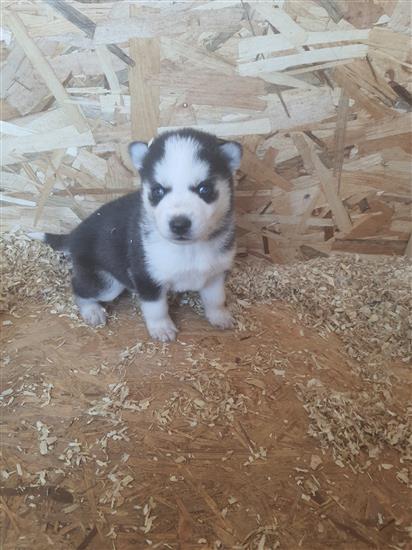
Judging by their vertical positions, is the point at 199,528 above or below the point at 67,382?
above

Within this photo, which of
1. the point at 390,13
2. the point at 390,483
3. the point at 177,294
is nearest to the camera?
the point at 390,483

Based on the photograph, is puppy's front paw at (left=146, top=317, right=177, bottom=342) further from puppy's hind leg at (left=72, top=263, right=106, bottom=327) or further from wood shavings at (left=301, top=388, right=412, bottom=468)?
wood shavings at (left=301, top=388, right=412, bottom=468)

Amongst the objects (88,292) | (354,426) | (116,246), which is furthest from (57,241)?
(354,426)

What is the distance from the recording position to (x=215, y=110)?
3324 millimetres

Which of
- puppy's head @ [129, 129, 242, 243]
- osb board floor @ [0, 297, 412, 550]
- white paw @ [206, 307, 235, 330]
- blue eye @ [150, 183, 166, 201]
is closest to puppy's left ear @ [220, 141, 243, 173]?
puppy's head @ [129, 129, 242, 243]

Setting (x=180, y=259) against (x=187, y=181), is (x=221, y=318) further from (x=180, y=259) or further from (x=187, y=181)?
(x=187, y=181)

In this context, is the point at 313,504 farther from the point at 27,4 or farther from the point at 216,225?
the point at 27,4

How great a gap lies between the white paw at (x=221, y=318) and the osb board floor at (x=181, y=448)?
65mm

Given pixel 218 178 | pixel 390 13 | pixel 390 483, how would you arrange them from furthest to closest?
pixel 390 13 → pixel 218 178 → pixel 390 483

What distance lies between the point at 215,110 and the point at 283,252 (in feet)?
3.93

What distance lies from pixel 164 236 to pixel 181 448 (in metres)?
1.05

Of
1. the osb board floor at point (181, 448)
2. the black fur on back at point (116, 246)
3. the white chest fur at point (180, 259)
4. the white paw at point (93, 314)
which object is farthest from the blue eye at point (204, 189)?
the white paw at point (93, 314)

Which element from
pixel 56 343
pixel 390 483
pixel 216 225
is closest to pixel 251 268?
pixel 216 225

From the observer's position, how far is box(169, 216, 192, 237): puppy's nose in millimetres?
2436
